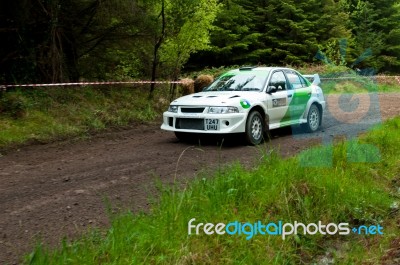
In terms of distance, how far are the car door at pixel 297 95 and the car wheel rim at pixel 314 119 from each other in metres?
0.32

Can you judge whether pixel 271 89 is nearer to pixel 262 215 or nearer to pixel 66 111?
pixel 262 215

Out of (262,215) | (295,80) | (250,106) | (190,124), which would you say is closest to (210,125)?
(190,124)

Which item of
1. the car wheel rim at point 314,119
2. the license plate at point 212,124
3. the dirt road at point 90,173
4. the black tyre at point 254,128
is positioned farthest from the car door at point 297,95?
the license plate at point 212,124

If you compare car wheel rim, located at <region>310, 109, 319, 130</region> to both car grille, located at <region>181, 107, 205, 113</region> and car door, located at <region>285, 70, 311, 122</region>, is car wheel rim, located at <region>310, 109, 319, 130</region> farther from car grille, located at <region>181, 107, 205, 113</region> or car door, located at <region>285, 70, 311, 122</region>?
car grille, located at <region>181, 107, 205, 113</region>

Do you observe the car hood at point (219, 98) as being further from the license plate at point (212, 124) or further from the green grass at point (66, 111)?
the green grass at point (66, 111)

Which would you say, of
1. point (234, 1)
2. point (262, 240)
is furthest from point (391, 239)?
point (234, 1)

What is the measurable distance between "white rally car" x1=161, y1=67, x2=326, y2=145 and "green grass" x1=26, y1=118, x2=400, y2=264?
6.58 feet

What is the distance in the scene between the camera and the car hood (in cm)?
861

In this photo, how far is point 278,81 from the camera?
32.7 ft

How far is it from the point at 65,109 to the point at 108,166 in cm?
488

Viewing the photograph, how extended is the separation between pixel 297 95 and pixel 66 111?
5.90 m

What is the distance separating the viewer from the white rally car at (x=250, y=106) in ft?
28.0

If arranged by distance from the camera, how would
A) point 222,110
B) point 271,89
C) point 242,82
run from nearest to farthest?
point 222,110, point 271,89, point 242,82

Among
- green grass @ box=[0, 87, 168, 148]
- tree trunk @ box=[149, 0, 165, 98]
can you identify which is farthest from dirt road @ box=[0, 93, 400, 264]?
tree trunk @ box=[149, 0, 165, 98]
